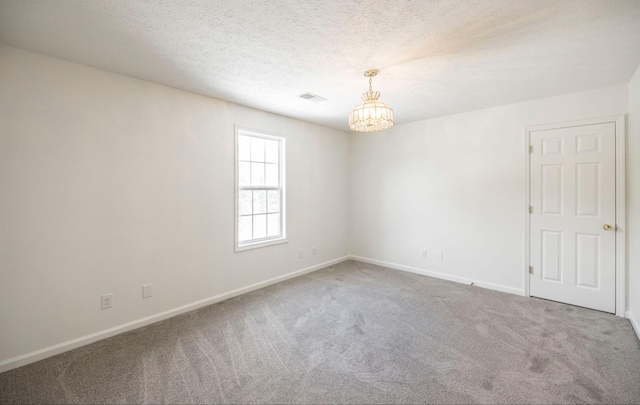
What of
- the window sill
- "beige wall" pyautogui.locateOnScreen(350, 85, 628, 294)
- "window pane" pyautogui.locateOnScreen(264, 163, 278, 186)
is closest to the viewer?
"beige wall" pyautogui.locateOnScreen(350, 85, 628, 294)

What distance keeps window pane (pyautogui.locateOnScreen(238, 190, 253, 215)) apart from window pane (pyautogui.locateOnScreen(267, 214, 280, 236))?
369 millimetres

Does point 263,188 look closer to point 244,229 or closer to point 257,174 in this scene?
point 257,174

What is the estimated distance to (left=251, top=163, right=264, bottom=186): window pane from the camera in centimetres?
388

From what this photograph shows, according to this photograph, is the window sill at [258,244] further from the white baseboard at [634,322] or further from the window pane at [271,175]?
the white baseboard at [634,322]

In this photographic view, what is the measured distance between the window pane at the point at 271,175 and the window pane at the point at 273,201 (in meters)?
0.14

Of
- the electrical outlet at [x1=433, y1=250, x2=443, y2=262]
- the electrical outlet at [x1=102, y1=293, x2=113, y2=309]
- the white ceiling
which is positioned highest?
the white ceiling

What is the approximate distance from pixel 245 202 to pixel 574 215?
4.06 metres

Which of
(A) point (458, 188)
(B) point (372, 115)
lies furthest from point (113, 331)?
(A) point (458, 188)

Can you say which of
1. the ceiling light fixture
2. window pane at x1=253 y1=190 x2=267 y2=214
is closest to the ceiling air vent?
the ceiling light fixture

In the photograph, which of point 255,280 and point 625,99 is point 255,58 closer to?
point 255,280

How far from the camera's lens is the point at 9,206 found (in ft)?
6.86

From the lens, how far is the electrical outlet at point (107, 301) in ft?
8.26

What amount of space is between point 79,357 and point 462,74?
4.21m

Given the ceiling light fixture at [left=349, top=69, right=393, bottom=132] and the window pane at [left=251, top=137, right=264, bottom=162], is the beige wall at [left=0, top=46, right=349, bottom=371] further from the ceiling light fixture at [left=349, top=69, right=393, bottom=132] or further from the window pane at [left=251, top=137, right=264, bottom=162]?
the ceiling light fixture at [left=349, top=69, right=393, bottom=132]
